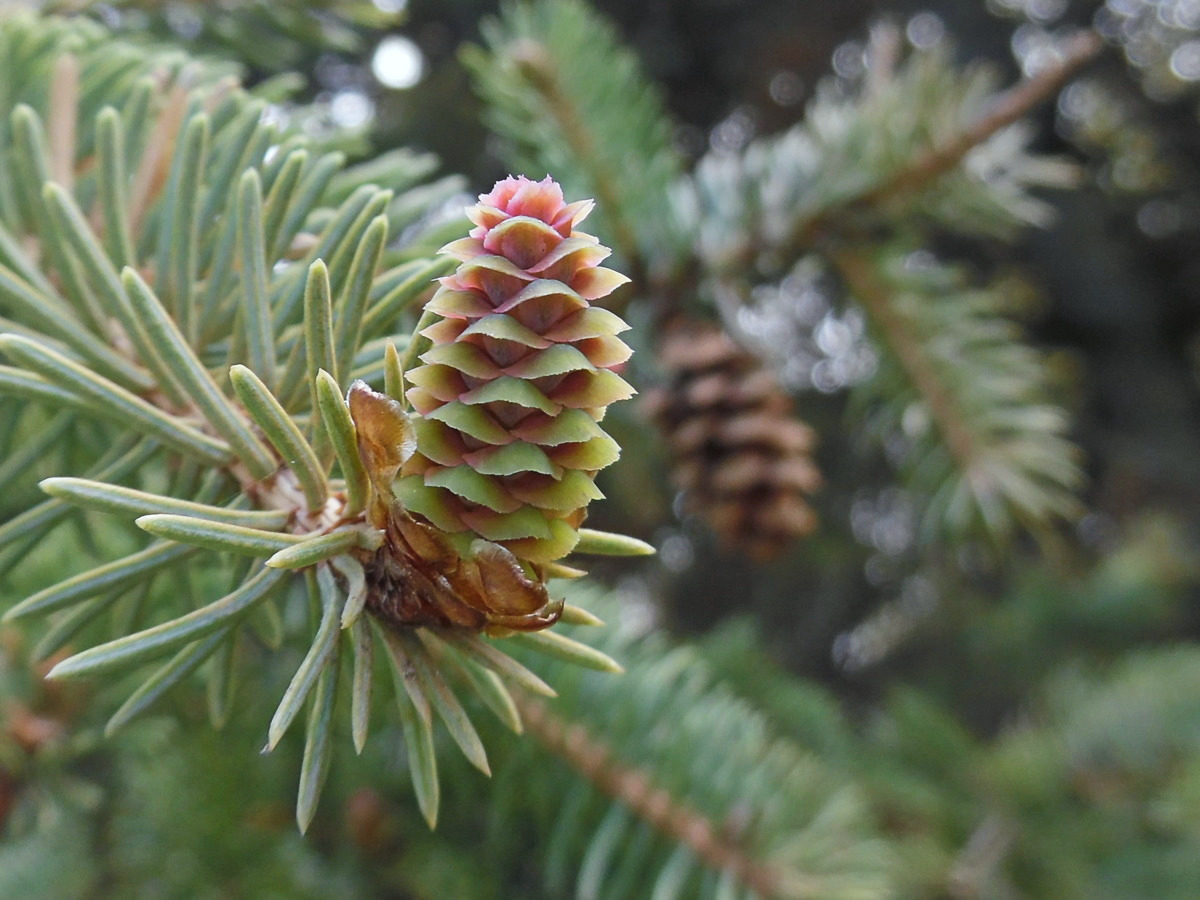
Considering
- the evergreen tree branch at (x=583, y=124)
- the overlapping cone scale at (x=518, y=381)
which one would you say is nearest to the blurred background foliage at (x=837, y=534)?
the evergreen tree branch at (x=583, y=124)

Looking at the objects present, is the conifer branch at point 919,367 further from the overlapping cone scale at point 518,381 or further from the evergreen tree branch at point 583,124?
the overlapping cone scale at point 518,381

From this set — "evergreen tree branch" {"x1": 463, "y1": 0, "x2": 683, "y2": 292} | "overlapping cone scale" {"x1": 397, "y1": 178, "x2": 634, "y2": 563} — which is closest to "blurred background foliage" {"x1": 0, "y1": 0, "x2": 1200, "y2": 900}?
"evergreen tree branch" {"x1": 463, "y1": 0, "x2": 683, "y2": 292}

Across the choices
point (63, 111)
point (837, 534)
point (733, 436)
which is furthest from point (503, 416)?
point (837, 534)

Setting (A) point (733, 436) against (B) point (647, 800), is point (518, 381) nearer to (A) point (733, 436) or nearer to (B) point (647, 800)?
(B) point (647, 800)

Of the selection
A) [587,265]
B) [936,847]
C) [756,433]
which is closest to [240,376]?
[587,265]

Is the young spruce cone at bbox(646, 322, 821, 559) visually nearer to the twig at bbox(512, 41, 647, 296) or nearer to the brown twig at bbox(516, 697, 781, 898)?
the twig at bbox(512, 41, 647, 296)

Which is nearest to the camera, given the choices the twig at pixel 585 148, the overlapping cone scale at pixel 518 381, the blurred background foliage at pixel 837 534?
the overlapping cone scale at pixel 518 381

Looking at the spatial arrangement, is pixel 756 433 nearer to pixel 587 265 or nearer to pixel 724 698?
pixel 724 698
